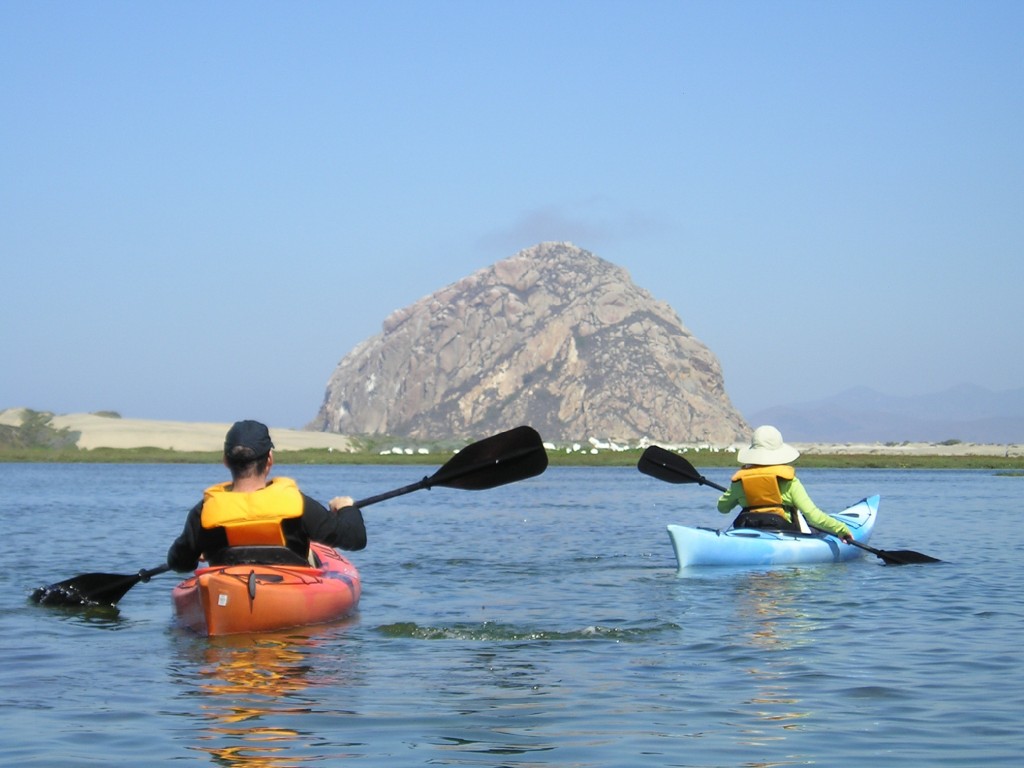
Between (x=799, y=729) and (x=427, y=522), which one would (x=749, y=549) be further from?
(x=427, y=522)

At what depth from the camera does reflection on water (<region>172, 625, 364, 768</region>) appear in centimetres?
647

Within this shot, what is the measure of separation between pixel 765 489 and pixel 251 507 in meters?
7.68

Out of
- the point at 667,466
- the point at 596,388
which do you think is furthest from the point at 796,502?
the point at 596,388

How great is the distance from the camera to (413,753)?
6.41 metres

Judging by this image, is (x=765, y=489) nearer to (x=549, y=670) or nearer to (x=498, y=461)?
(x=498, y=461)

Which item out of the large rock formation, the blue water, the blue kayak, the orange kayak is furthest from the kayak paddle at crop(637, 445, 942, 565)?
the large rock formation

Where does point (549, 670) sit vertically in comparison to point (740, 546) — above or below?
below

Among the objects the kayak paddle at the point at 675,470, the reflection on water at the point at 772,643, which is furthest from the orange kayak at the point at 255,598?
the kayak paddle at the point at 675,470

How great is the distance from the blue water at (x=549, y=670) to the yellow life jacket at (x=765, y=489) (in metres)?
0.76

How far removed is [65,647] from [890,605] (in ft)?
23.5

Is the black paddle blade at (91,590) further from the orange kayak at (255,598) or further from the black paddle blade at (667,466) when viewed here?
the black paddle blade at (667,466)

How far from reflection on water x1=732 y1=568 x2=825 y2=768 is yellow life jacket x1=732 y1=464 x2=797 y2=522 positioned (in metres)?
0.71

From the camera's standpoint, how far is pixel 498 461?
12.1 m

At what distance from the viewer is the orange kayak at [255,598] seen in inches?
384
